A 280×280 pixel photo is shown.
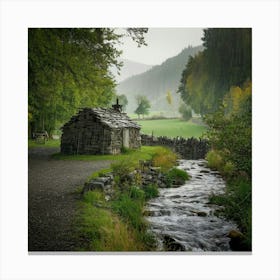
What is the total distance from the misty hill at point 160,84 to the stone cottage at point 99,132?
→ 0.83 ft

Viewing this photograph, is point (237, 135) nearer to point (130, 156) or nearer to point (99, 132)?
point (130, 156)

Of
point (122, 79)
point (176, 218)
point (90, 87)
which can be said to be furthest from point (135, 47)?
point (176, 218)

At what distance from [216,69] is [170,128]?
107 centimetres

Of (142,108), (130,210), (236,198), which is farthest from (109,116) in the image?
(236,198)

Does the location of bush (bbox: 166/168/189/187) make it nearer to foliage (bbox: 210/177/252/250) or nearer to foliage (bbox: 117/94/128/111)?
foliage (bbox: 210/177/252/250)

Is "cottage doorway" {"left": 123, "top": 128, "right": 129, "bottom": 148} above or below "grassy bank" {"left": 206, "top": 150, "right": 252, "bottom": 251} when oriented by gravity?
above

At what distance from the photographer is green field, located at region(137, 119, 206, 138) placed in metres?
4.88

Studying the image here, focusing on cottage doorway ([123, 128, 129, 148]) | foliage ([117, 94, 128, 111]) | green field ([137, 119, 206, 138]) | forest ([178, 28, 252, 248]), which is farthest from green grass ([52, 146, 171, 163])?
forest ([178, 28, 252, 248])

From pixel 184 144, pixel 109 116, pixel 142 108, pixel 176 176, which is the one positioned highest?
pixel 142 108

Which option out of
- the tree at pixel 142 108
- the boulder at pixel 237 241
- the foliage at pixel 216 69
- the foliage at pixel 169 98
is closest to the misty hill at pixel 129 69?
the tree at pixel 142 108

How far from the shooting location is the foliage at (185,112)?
195 inches

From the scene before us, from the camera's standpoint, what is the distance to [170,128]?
492 centimetres

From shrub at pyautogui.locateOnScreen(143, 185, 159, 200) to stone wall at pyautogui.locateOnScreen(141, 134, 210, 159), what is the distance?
23.5 inches
